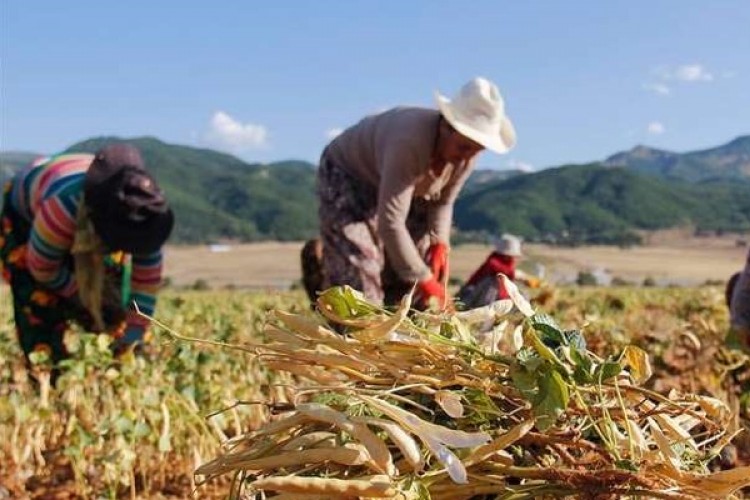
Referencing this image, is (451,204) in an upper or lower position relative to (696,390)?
upper

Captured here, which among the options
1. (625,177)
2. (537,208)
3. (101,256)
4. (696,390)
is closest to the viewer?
(696,390)

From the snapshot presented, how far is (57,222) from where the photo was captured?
3.16m

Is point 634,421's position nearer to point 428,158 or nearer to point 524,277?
point 428,158

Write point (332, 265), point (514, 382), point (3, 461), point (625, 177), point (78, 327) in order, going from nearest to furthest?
point (514, 382)
point (3, 461)
point (332, 265)
point (78, 327)
point (625, 177)

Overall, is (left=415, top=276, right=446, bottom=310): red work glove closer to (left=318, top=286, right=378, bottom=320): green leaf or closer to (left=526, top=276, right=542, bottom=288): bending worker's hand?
(left=526, top=276, right=542, bottom=288): bending worker's hand

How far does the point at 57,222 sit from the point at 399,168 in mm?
1144

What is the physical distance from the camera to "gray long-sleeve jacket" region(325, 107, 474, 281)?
3082 mm

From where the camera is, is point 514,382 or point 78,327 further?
point 78,327

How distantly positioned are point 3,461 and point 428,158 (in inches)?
61.6

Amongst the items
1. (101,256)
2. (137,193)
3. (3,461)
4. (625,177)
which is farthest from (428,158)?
(625,177)

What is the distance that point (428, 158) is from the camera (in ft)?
10.3

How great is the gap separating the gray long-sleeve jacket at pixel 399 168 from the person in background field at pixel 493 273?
0.45 meters

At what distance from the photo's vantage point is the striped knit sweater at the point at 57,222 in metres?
3.16

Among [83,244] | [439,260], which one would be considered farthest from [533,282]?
[83,244]
